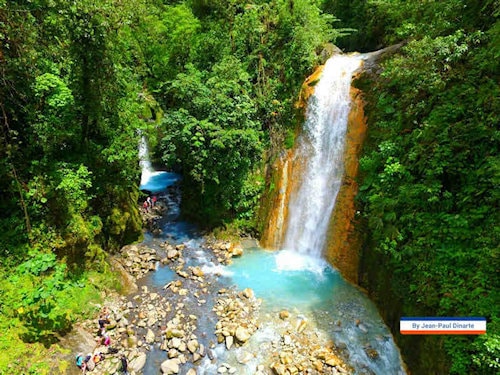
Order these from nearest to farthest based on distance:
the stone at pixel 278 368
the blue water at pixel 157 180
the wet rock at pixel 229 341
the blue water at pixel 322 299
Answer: the stone at pixel 278 368
the blue water at pixel 322 299
the wet rock at pixel 229 341
the blue water at pixel 157 180

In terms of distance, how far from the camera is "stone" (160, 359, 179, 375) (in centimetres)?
706

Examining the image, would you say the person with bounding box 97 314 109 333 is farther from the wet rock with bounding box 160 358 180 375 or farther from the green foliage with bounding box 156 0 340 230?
the green foliage with bounding box 156 0 340 230

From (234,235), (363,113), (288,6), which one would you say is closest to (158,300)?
(234,235)

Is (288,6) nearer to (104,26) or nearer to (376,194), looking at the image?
(104,26)

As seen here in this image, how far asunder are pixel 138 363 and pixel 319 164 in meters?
9.37

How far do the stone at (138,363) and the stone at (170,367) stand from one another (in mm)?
528

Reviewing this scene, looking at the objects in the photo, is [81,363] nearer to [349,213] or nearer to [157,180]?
[349,213]

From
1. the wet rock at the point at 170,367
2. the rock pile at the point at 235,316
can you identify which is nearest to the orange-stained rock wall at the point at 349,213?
the rock pile at the point at 235,316

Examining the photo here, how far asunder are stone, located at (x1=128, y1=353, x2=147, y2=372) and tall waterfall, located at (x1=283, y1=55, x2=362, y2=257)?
6735 millimetres

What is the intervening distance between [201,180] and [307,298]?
6311mm

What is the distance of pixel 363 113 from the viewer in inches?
458

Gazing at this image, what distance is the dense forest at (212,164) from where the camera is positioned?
21.0 ft

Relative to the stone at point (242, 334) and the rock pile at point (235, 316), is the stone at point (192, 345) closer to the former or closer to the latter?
the rock pile at point (235, 316)

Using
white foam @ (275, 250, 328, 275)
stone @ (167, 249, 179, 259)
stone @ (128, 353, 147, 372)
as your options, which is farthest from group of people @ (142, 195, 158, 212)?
stone @ (128, 353, 147, 372)
